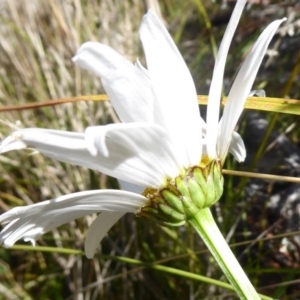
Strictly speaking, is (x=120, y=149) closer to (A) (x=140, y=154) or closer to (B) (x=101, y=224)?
(A) (x=140, y=154)

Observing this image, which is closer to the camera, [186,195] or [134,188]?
[186,195]

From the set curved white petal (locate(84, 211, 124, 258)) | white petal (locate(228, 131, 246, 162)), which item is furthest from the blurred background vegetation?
curved white petal (locate(84, 211, 124, 258))

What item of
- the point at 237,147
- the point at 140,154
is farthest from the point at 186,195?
the point at 237,147

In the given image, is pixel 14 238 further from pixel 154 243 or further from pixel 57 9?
pixel 57 9

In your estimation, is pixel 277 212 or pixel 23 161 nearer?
pixel 277 212

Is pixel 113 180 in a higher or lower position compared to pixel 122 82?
higher

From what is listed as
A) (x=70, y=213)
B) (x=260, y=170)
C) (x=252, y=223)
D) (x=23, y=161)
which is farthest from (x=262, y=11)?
(x=70, y=213)

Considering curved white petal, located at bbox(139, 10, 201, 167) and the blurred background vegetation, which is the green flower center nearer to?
curved white petal, located at bbox(139, 10, 201, 167)
